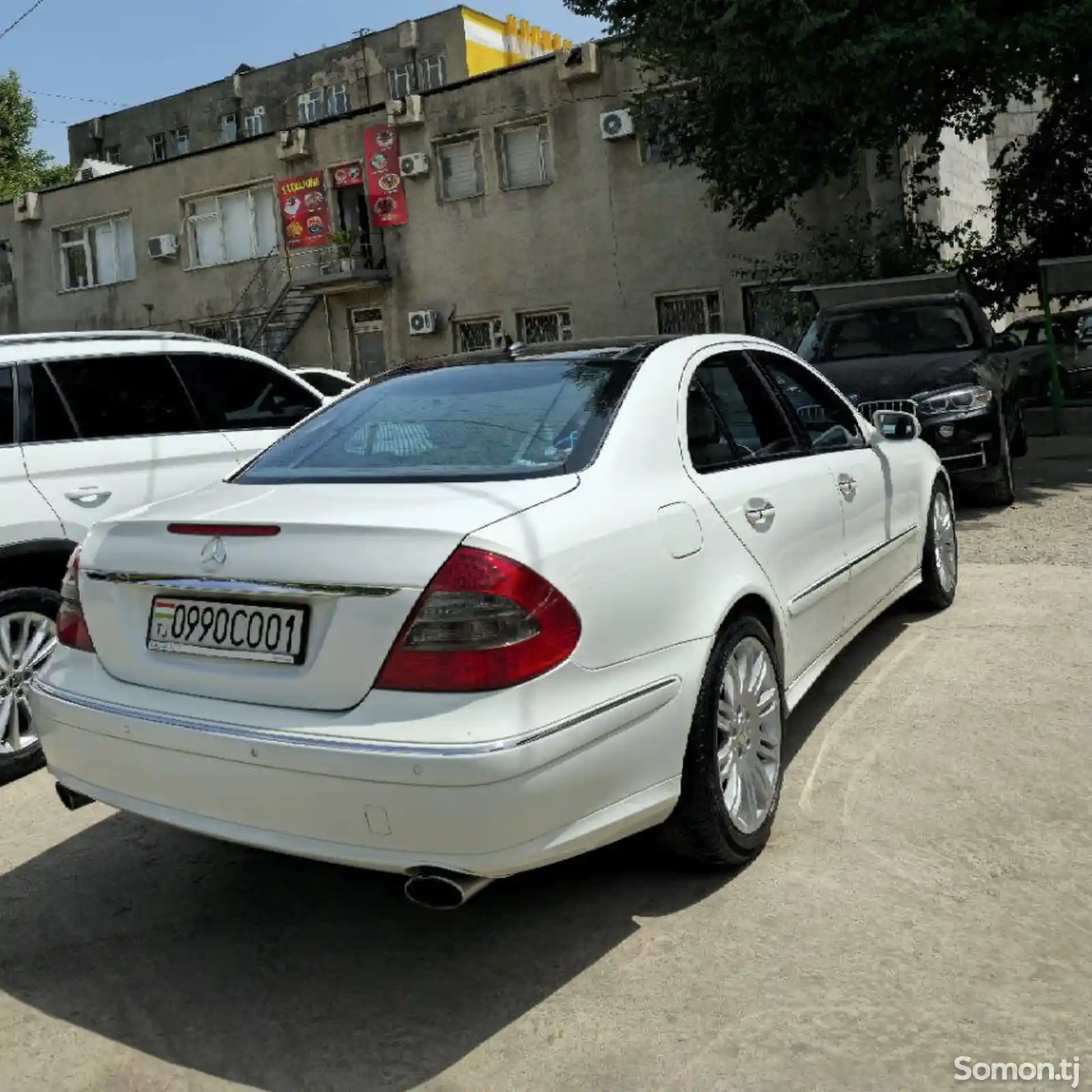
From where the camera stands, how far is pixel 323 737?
2.51 m

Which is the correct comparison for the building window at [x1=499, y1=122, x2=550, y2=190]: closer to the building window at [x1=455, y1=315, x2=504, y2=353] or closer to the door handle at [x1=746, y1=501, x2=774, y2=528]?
the building window at [x1=455, y1=315, x2=504, y2=353]

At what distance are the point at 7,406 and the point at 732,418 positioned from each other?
9.69 feet

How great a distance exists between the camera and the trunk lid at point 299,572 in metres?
2.54

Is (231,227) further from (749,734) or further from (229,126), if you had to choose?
(749,734)

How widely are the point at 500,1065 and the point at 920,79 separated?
37.2ft

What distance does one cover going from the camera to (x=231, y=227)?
23984mm

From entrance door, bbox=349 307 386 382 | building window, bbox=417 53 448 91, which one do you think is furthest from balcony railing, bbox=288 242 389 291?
building window, bbox=417 53 448 91

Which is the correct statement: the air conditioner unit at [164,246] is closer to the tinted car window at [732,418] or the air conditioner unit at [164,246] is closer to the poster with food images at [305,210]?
the poster with food images at [305,210]

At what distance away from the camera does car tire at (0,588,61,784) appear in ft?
14.5

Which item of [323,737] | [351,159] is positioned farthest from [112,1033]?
[351,159]

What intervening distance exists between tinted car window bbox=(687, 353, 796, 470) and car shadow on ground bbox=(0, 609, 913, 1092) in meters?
1.20

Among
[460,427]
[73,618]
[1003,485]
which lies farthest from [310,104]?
[73,618]

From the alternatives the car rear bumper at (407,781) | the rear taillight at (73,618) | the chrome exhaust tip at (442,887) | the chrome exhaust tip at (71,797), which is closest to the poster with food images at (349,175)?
the rear taillight at (73,618)

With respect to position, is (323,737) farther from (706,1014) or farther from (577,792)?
(706,1014)
